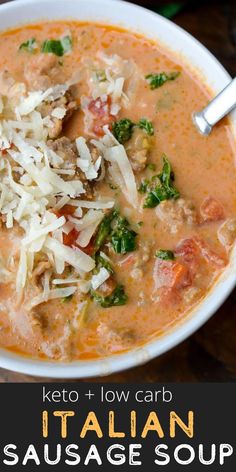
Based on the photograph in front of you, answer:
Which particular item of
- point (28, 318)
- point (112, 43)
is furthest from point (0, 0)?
point (28, 318)

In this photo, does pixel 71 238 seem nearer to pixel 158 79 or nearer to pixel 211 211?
pixel 211 211

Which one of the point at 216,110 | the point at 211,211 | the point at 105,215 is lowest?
the point at 105,215

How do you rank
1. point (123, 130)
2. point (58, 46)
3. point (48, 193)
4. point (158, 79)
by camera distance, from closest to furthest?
point (48, 193)
point (123, 130)
point (158, 79)
point (58, 46)

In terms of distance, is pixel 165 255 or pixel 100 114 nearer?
pixel 165 255

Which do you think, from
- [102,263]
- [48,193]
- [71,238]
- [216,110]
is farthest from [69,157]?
[216,110]

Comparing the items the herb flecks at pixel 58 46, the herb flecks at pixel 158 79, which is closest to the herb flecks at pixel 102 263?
the herb flecks at pixel 158 79

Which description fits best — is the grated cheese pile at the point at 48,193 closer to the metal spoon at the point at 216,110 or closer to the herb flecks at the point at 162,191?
the herb flecks at the point at 162,191

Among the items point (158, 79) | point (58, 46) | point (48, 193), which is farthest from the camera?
point (58, 46)
